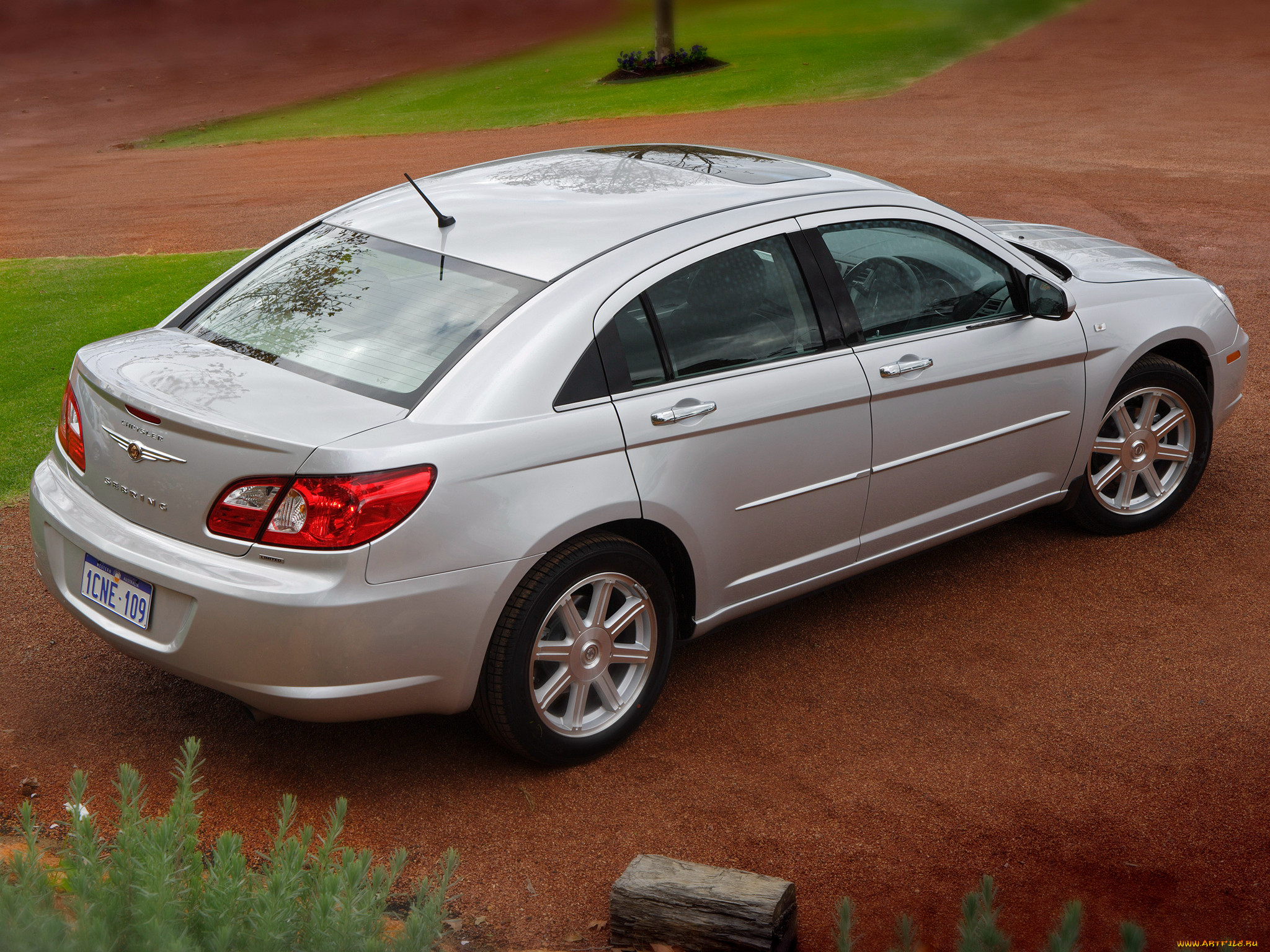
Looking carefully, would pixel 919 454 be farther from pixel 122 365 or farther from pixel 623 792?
pixel 122 365

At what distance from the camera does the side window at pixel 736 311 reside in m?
4.14

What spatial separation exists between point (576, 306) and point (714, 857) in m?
1.81

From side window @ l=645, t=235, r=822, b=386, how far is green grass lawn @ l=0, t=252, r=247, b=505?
163 inches

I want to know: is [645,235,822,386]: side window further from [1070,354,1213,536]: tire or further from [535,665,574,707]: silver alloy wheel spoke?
[1070,354,1213,536]: tire

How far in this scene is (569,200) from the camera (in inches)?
177

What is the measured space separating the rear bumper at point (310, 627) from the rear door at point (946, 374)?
1720mm

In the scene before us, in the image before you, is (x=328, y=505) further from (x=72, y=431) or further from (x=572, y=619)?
(x=72, y=431)

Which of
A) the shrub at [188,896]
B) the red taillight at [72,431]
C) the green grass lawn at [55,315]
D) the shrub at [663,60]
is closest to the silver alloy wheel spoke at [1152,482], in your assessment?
the shrub at [188,896]

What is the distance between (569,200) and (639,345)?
803 millimetres

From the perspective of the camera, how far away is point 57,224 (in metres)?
15.4

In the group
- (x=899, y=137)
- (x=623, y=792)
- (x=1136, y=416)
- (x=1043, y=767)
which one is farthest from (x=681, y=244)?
(x=899, y=137)

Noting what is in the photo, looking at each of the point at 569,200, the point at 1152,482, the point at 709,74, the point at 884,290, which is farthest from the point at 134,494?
the point at 709,74


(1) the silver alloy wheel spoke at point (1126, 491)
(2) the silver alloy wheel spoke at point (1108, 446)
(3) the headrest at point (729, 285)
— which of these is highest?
(3) the headrest at point (729, 285)

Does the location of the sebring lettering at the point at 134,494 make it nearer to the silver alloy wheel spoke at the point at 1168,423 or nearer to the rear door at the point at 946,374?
the rear door at the point at 946,374
